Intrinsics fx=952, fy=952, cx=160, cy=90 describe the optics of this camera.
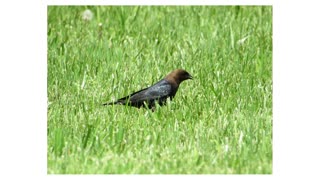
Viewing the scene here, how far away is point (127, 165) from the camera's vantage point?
246 inches

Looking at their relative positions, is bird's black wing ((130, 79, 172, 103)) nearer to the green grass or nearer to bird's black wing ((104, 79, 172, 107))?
bird's black wing ((104, 79, 172, 107))

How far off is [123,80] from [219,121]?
1.04 metres

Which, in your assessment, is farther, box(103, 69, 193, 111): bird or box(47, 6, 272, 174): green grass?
box(103, 69, 193, 111): bird

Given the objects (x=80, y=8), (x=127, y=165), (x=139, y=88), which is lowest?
(x=127, y=165)

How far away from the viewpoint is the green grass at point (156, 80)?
20.9ft

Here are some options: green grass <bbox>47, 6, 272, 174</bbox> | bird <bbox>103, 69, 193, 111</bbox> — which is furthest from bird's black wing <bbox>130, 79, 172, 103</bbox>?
green grass <bbox>47, 6, 272, 174</bbox>

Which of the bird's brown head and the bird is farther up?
the bird's brown head

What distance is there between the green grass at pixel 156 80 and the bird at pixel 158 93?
0.08 m

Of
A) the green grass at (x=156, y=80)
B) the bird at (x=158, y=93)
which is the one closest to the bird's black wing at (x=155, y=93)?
the bird at (x=158, y=93)

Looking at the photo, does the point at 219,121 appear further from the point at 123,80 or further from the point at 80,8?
the point at 80,8

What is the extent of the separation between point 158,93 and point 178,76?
257mm

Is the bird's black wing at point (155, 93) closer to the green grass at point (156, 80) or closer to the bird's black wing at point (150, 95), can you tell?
the bird's black wing at point (150, 95)

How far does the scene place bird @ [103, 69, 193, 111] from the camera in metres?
7.32
